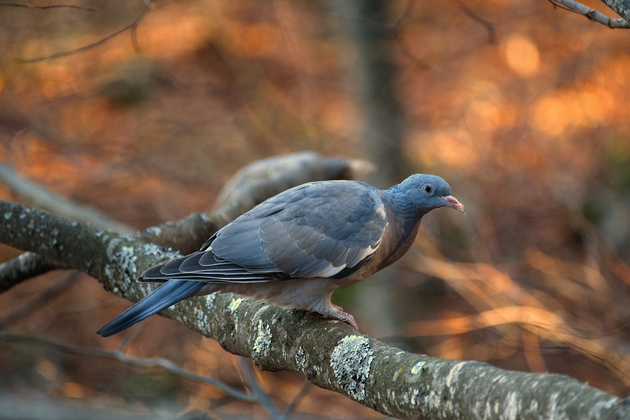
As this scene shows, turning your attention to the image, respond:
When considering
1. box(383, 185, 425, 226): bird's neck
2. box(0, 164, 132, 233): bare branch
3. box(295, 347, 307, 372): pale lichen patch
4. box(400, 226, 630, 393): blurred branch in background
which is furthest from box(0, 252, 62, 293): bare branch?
box(400, 226, 630, 393): blurred branch in background

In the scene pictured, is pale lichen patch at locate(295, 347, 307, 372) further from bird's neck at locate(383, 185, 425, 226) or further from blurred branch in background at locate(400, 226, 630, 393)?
blurred branch in background at locate(400, 226, 630, 393)

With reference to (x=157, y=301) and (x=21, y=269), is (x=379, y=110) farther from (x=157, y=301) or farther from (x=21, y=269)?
(x=157, y=301)

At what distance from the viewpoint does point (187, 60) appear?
1019cm

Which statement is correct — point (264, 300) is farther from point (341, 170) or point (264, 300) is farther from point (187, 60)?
point (187, 60)

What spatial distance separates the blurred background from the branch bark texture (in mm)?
1569

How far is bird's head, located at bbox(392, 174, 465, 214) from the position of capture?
9.22ft

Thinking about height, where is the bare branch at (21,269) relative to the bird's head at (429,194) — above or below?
below

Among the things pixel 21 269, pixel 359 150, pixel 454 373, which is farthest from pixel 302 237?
pixel 359 150

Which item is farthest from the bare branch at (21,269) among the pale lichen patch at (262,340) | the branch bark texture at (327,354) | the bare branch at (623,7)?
the bare branch at (623,7)

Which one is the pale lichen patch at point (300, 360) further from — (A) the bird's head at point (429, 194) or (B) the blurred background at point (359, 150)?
(B) the blurred background at point (359, 150)

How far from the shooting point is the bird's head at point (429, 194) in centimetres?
281

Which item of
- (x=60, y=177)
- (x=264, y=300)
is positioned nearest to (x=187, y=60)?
(x=60, y=177)

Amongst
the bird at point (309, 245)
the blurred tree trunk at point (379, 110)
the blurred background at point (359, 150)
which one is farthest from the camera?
the blurred tree trunk at point (379, 110)

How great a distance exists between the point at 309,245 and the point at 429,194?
61cm
